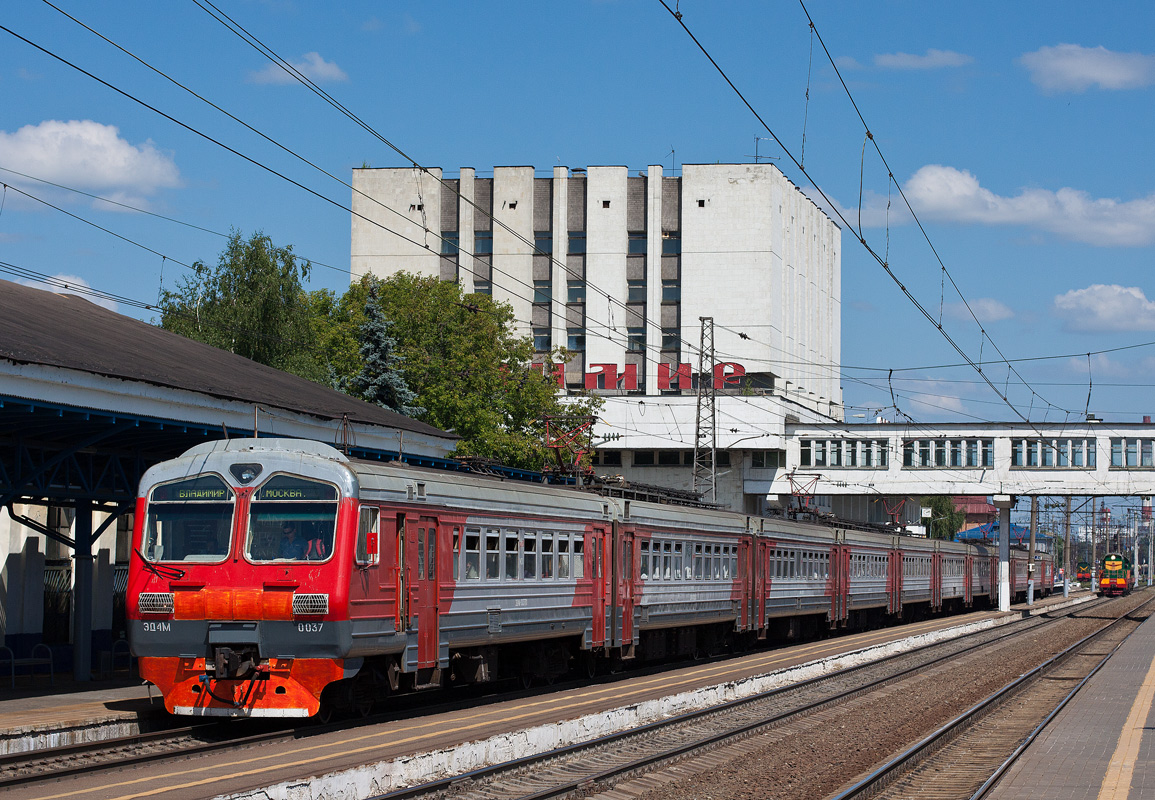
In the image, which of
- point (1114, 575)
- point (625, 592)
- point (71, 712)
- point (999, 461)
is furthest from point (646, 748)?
point (1114, 575)

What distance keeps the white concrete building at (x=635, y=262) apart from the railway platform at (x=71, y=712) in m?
55.5

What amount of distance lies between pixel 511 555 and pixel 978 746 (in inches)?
255

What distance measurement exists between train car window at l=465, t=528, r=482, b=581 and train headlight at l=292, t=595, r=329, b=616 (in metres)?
3.11

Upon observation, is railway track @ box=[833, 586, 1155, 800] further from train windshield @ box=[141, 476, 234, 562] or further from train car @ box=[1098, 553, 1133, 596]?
train car @ box=[1098, 553, 1133, 596]

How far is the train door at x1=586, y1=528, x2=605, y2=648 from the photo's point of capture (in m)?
20.5

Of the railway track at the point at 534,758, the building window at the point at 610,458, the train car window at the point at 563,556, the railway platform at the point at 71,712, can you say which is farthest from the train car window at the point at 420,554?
the building window at the point at 610,458

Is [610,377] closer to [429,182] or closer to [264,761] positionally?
[429,182]

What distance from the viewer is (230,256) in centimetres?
5091

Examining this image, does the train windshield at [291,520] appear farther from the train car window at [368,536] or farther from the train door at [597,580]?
the train door at [597,580]

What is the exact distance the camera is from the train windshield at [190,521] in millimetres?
14664

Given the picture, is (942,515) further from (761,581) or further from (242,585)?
(242,585)

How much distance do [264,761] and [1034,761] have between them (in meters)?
8.12

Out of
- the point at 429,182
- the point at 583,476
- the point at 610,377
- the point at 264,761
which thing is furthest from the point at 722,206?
the point at 264,761

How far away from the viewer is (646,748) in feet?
47.3
